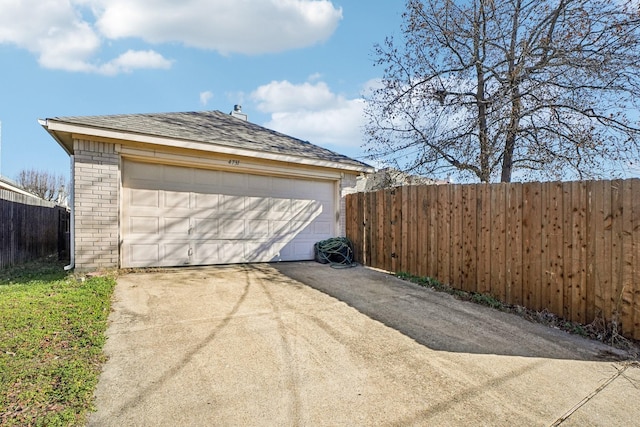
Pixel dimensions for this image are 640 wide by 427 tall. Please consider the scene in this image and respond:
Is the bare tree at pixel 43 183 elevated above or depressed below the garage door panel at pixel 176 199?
above

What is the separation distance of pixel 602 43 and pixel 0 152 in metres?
24.9

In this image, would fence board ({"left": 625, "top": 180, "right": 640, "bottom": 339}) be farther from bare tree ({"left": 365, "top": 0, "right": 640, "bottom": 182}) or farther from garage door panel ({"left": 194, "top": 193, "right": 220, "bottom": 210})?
garage door panel ({"left": 194, "top": 193, "right": 220, "bottom": 210})

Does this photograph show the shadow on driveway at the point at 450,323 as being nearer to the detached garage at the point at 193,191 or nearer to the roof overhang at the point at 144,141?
the detached garage at the point at 193,191

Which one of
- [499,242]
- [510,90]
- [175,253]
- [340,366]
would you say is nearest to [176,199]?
[175,253]

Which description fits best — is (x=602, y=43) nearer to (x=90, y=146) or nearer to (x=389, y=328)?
(x=389, y=328)

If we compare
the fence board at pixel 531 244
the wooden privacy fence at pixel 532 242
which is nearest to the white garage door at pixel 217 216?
the wooden privacy fence at pixel 532 242

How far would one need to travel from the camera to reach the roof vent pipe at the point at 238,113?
10.4 m

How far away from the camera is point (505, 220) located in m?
4.95

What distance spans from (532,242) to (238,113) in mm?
9106

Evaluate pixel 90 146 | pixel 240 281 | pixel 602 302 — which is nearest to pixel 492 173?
pixel 602 302

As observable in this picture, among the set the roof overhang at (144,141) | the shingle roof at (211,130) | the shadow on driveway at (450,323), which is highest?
the shingle roof at (211,130)

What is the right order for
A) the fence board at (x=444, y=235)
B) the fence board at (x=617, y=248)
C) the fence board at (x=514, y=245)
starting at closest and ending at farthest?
1. the fence board at (x=617, y=248)
2. the fence board at (x=514, y=245)
3. the fence board at (x=444, y=235)

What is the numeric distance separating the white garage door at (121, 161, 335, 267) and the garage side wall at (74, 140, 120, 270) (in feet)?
0.92

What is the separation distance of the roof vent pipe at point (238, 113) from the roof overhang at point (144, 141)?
3.84m
